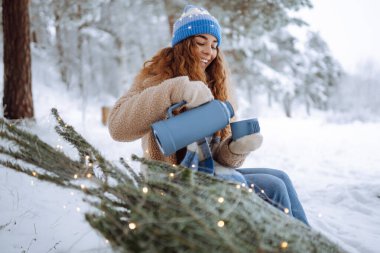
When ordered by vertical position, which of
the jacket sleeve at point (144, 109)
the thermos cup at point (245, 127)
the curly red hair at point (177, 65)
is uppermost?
the curly red hair at point (177, 65)

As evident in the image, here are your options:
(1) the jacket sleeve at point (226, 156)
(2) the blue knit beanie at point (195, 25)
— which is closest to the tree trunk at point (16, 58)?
(2) the blue knit beanie at point (195, 25)

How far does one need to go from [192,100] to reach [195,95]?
3cm

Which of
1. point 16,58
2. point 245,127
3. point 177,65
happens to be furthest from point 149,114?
point 16,58

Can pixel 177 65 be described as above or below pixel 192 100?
above

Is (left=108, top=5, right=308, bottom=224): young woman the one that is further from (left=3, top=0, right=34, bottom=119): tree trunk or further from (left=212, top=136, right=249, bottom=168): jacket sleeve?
(left=3, top=0, right=34, bottom=119): tree trunk

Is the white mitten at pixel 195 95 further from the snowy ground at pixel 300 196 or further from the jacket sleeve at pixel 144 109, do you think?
the snowy ground at pixel 300 196

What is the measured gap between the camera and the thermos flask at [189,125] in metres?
1.32

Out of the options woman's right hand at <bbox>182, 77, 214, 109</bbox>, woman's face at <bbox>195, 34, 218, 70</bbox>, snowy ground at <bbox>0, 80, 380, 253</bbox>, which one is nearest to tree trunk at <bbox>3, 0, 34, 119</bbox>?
snowy ground at <bbox>0, 80, 380, 253</bbox>

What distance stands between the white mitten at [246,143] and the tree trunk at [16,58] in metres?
4.68

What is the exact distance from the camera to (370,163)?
581cm

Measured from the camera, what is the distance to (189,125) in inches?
52.9

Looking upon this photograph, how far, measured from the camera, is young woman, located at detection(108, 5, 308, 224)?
1501 mm

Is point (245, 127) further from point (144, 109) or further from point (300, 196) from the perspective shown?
point (300, 196)

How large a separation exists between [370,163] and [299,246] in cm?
585
